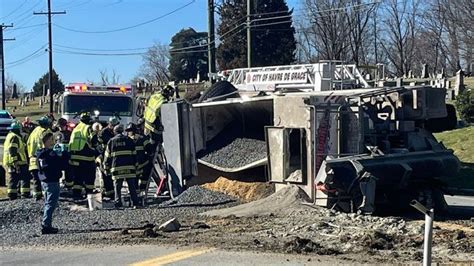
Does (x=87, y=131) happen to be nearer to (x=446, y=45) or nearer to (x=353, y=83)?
(x=353, y=83)

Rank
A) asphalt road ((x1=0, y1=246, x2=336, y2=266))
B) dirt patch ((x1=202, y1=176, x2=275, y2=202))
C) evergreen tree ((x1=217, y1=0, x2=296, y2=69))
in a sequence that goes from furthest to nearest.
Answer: evergreen tree ((x1=217, y1=0, x2=296, y2=69)) < dirt patch ((x1=202, y1=176, x2=275, y2=202)) < asphalt road ((x1=0, y1=246, x2=336, y2=266))

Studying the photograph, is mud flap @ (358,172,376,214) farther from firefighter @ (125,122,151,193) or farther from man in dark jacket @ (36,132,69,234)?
firefighter @ (125,122,151,193)

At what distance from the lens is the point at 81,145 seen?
15.2 meters

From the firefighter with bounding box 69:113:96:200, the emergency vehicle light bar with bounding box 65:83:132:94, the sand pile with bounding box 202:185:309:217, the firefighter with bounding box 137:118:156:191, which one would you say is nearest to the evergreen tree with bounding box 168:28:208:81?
the emergency vehicle light bar with bounding box 65:83:132:94

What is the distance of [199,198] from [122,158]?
5.17ft

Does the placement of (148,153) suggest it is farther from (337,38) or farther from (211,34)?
(337,38)

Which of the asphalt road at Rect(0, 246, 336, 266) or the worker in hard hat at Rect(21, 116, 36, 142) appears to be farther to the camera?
the worker in hard hat at Rect(21, 116, 36, 142)

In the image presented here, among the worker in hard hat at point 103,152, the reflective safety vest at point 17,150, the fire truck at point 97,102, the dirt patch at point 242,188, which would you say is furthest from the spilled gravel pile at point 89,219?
the fire truck at point 97,102

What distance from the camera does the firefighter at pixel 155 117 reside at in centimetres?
1542

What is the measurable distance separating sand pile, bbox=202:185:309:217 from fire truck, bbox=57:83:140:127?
404 inches

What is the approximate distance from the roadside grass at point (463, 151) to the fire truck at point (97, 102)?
366 inches

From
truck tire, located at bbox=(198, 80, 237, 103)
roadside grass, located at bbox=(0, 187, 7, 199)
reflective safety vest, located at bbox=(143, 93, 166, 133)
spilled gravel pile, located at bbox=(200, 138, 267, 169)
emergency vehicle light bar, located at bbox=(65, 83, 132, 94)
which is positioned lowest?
roadside grass, located at bbox=(0, 187, 7, 199)

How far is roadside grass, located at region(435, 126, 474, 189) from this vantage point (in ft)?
60.8

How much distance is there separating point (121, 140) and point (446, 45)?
58478 mm
